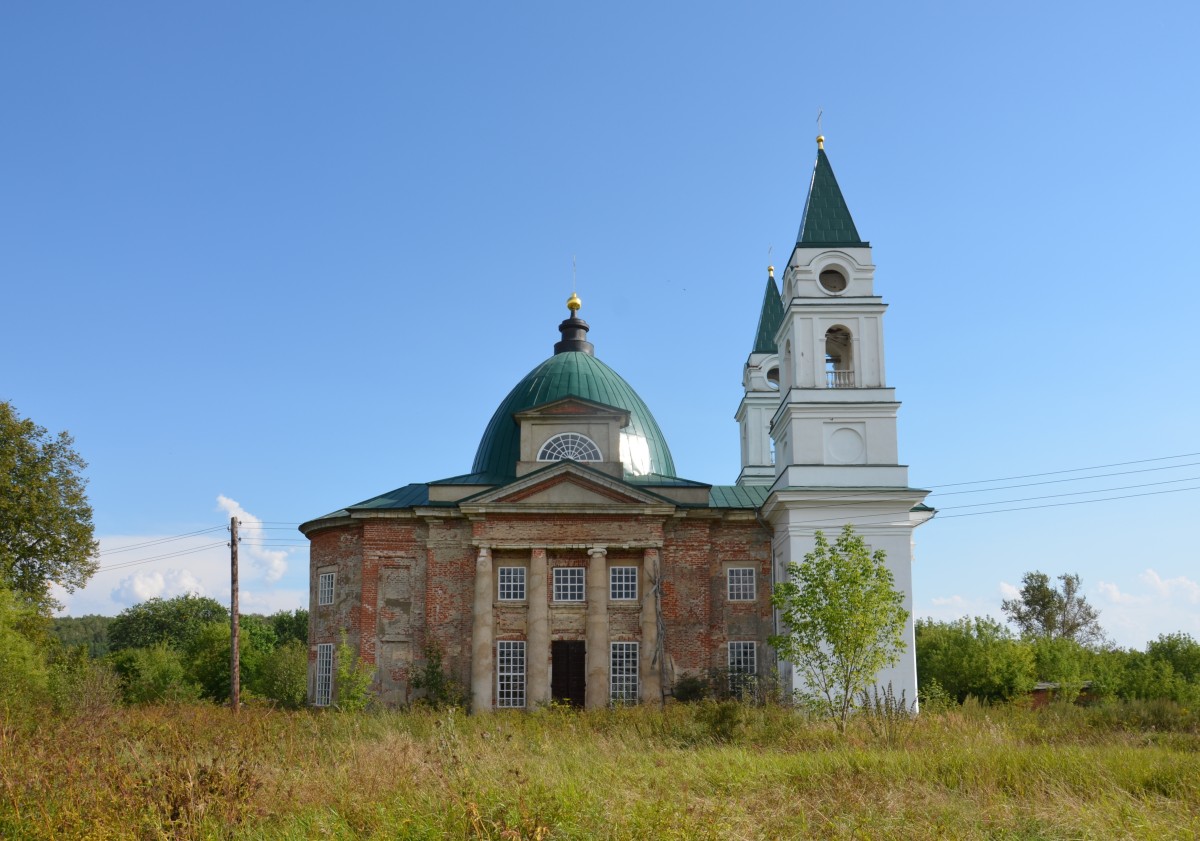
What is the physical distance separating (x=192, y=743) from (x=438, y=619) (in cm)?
1955

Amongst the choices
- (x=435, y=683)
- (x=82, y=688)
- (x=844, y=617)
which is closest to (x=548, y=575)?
(x=435, y=683)

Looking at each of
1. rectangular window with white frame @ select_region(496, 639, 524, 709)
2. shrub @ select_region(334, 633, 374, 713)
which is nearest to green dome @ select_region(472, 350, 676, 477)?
rectangular window with white frame @ select_region(496, 639, 524, 709)

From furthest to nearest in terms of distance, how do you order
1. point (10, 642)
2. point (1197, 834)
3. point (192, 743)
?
point (10, 642)
point (192, 743)
point (1197, 834)

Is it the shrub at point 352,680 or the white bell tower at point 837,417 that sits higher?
the white bell tower at point 837,417

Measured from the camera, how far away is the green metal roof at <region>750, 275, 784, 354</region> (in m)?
49.6

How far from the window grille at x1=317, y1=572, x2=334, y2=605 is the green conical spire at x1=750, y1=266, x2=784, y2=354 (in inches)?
920

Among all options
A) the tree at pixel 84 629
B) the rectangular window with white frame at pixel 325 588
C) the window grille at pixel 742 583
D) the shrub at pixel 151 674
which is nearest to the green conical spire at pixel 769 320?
the window grille at pixel 742 583

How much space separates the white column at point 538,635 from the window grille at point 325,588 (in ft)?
24.1

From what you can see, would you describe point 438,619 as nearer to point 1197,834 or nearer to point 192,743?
point 192,743

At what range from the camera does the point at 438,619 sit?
112ft

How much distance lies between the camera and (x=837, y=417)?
3328cm

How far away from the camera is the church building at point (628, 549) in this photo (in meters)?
32.9

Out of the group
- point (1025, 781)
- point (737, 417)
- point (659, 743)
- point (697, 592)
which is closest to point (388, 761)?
point (659, 743)

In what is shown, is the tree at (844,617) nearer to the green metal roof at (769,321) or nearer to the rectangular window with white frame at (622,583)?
the rectangular window with white frame at (622,583)
